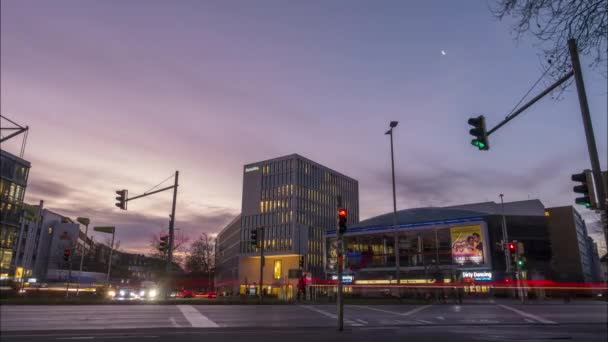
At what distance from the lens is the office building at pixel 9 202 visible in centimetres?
6150

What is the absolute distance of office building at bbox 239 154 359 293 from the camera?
99.2 metres

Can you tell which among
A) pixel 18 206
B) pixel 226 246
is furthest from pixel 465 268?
pixel 226 246

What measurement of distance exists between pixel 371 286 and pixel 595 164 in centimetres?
6325

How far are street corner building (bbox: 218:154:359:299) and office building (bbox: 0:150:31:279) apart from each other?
46.6 meters

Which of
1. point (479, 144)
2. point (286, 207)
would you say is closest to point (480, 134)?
point (479, 144)

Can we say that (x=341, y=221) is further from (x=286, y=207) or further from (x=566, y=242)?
(x=566, y=242)

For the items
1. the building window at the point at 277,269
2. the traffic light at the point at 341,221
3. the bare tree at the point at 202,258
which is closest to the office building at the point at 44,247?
the bare tree at the point at 202,258

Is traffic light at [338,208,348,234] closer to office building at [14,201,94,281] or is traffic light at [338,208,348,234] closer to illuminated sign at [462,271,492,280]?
illuminated sign at [462,271,492,280]

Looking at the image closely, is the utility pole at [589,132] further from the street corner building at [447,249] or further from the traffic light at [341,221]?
the street corner building at [447,249]

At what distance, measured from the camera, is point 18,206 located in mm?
65625

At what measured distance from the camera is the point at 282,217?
102312mm

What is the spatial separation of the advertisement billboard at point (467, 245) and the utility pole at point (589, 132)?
5776cm

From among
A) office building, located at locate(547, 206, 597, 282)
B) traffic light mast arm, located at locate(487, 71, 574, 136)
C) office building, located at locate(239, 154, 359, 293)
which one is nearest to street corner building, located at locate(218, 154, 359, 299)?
office building, located at locate(239, 154, 359, 293)

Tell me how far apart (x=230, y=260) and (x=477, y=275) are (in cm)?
8251
